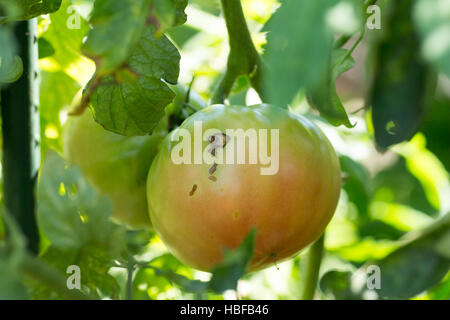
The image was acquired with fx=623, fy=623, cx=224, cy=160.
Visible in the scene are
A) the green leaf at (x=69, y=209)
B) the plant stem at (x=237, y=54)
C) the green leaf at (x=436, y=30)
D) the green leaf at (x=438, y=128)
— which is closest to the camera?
the green leaf at (x=436, y=30)

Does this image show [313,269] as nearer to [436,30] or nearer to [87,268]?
[87,268]

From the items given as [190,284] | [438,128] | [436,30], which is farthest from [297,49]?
[438,128]

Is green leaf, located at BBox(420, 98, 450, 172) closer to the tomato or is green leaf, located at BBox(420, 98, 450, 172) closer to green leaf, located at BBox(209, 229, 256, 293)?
the tomato

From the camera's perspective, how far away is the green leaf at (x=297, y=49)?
0.70 feet

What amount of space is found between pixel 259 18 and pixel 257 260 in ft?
1.06

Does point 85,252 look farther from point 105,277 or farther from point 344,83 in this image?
point 344,83

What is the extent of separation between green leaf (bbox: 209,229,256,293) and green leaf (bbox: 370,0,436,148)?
82mm

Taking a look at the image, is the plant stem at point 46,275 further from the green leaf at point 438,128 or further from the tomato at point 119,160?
the green leaf at point 438,128

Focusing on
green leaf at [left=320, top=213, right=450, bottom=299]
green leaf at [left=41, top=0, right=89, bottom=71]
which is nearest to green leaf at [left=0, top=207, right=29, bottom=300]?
green leaf at [left=320, top=213, right=450, bottom=299]

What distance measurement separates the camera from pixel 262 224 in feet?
1.25

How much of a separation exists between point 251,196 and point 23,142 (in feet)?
0.62

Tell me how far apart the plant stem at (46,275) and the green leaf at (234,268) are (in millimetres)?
78

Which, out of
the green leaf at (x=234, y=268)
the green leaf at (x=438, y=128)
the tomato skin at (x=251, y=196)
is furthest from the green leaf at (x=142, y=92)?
the green leaf at (x=438, y=128)

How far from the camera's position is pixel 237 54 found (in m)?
0.47
